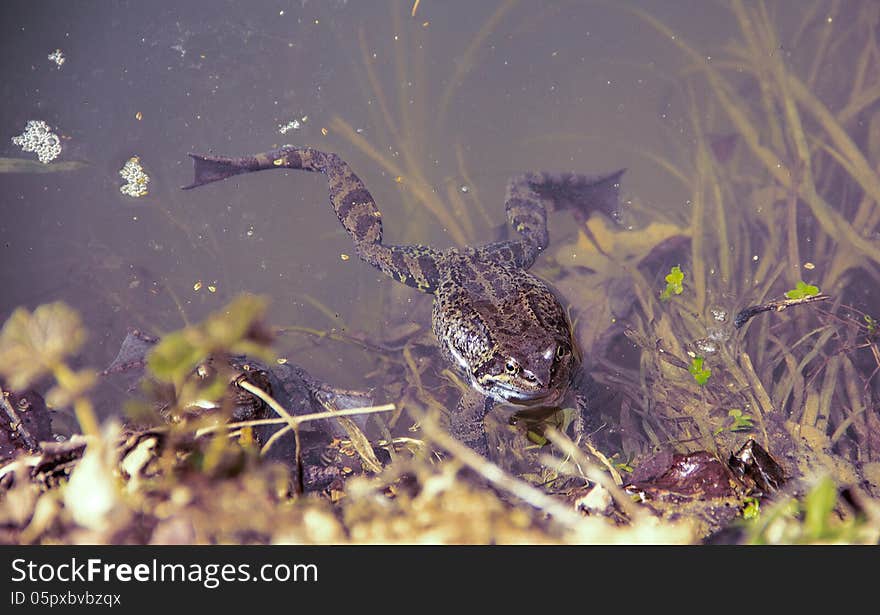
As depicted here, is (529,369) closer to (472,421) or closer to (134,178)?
(472,421)

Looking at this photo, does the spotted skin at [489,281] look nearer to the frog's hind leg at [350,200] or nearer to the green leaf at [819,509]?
the frog's hind leg at [350,200]

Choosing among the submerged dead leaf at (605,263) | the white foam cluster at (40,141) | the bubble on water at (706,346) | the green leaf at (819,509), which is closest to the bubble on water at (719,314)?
the bubble on water at (706,346)

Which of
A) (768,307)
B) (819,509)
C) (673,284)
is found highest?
(819,509)

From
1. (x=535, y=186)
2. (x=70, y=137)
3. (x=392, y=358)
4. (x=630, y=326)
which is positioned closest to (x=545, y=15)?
(x=535, y=186)

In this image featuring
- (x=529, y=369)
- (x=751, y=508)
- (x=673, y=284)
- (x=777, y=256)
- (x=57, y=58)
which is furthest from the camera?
(x=57, y=58)

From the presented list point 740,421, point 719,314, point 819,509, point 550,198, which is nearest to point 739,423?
point 740,421

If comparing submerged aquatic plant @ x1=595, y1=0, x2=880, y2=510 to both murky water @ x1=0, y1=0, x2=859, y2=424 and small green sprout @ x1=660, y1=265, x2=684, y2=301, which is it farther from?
murky water @ x1=0, y1=0, x2=859, y2=424
